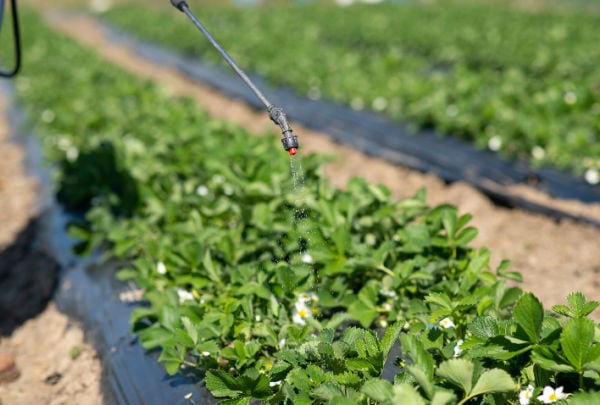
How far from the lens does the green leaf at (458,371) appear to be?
1.55 metres

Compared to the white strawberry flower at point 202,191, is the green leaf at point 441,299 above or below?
above

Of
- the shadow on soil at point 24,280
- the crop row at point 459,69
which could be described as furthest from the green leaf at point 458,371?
the crop row at point 459,69

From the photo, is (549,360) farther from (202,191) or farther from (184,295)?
(202,191)

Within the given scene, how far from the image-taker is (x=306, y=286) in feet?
7.97

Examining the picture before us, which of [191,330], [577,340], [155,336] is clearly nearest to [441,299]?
[577,340]

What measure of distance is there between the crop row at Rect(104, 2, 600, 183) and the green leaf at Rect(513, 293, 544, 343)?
9.06 feet

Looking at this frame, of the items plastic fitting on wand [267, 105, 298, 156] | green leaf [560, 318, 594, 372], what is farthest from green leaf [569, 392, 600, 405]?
plastic fitting on wand [267, 105, 298, 156]

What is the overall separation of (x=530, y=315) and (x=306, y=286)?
987 millimetres

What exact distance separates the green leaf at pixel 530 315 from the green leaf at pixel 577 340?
7 centimetres

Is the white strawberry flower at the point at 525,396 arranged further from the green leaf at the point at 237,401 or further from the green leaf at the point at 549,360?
the green leaf at the point at 237,401

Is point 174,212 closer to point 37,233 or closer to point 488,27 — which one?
point 37,233

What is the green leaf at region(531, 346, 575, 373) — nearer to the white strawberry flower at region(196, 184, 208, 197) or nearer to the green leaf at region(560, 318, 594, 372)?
the green leaf at region(560, 318, 594, 372)

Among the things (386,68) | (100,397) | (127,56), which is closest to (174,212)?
(100,397)

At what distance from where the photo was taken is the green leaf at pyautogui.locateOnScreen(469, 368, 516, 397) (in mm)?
1547
